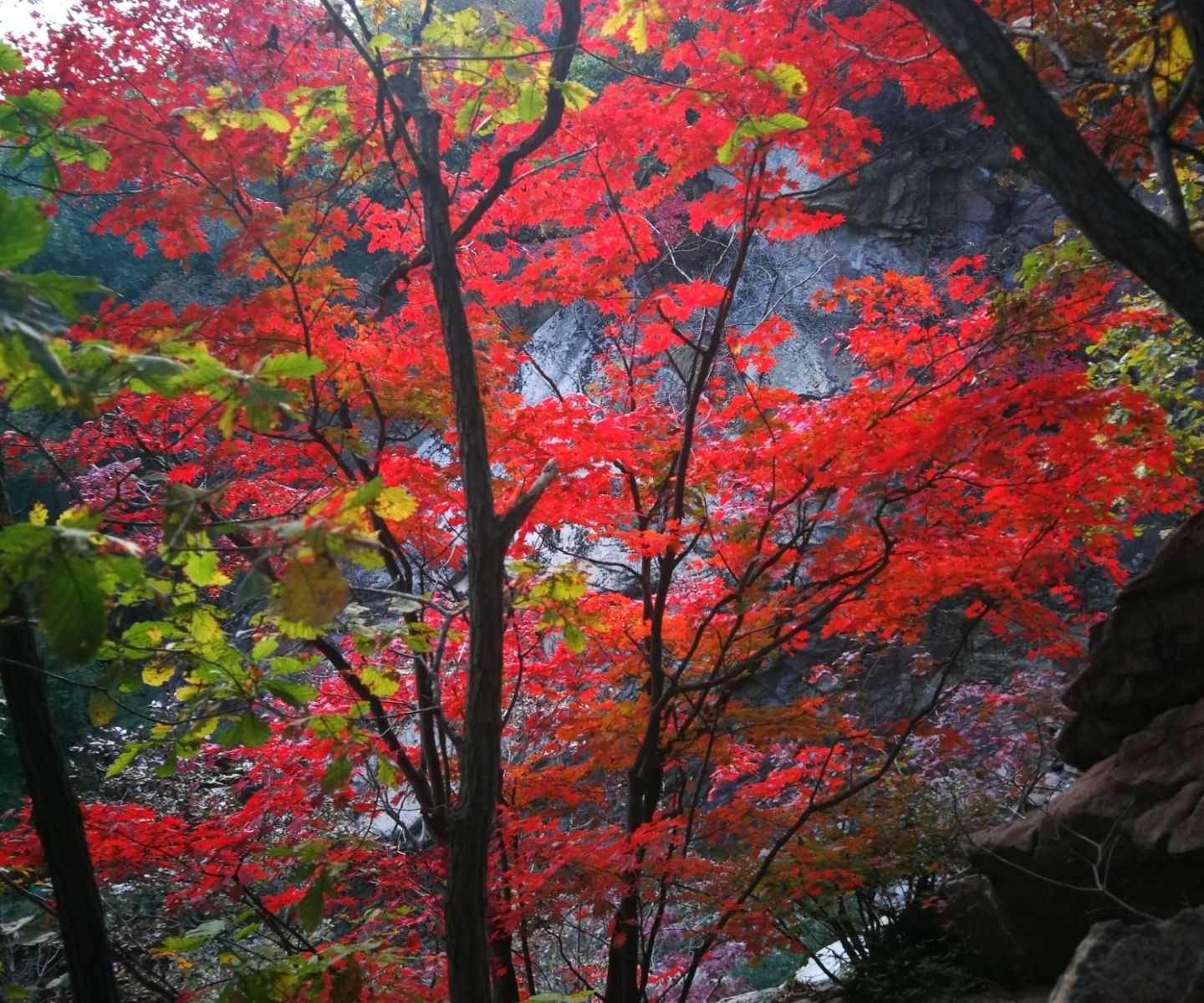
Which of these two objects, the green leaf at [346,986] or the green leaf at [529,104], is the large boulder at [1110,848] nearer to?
the green leaf at [346,986]

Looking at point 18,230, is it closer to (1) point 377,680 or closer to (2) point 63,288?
(2) point 63,288

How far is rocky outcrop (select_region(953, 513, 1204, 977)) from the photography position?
3.84 metres

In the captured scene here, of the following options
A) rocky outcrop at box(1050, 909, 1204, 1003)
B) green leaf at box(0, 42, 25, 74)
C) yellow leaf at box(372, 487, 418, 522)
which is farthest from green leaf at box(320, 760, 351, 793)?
rocky outcrop at box(1050, 909, 1204, 1003)

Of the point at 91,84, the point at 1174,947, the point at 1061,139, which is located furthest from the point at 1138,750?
the point at 91,84

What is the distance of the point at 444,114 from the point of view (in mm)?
4531

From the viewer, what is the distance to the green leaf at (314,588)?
1417mm

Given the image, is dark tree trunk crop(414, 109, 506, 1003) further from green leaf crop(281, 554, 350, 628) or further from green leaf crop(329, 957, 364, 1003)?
green leaf crop(281, 554, 350, 628)

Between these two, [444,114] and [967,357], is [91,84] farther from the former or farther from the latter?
[967,357]

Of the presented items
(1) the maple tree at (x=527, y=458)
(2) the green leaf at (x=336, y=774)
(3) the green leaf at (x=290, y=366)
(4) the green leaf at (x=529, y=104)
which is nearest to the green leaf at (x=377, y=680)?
(1) the maple tree at (x=527, y=458)

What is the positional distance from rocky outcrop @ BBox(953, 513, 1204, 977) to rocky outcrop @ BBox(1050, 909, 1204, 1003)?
541 millimetres

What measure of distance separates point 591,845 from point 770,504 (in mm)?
1927

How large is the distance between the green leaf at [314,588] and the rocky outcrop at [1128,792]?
3843 millimetres

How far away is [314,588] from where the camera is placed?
1.45 meters

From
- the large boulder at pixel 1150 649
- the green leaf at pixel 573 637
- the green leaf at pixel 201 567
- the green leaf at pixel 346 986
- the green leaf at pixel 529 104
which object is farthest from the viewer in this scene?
the large boulder at pixel 1150 649
